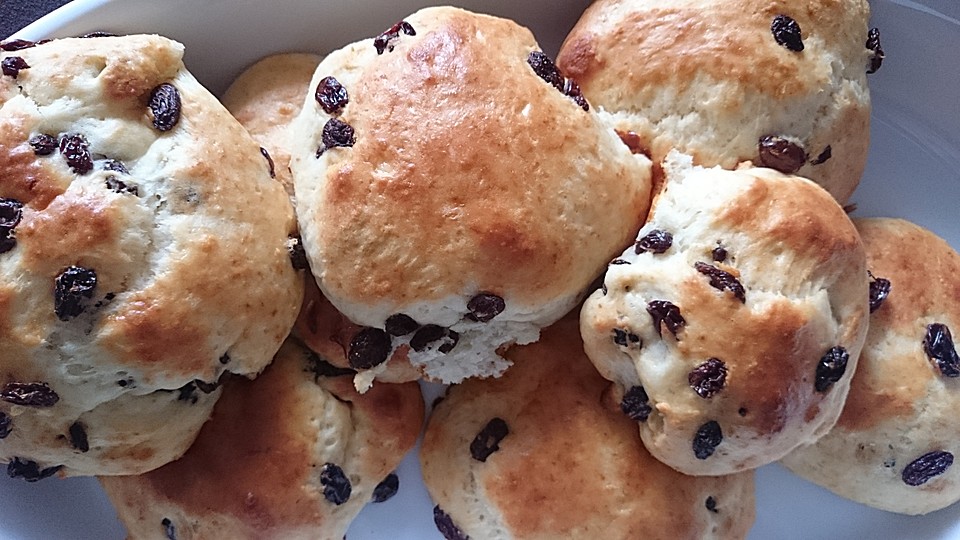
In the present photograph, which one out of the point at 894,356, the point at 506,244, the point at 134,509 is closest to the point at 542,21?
the point at 506,244

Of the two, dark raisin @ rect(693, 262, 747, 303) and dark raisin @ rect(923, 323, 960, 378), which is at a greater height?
dark raisin @ rect(693, 262, 747, 303)

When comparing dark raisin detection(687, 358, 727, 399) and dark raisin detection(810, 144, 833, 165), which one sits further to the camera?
dark raisin detection(810, 144, 833, 165)

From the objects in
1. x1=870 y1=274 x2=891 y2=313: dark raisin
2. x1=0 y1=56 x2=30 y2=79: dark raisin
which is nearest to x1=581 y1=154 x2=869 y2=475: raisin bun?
x1=870 y1=274 x2=891 y2=313: dark raisin

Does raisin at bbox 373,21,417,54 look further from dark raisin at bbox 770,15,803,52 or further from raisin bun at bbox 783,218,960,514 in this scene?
raisin bun at bbox 783,218,960,514

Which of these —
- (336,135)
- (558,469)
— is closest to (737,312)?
(558,469)

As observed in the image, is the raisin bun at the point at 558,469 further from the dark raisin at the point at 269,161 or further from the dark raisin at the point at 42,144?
the dark raisin at the point at 42,144

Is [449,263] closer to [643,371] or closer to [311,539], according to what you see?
[643,371]

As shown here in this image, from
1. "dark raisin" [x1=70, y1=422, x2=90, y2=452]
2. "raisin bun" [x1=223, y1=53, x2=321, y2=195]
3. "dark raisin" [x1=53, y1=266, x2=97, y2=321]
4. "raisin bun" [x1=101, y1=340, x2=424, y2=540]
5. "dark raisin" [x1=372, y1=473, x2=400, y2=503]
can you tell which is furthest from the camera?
"dark raisin" [x1=372, y1=473, x2=400, y2=503]
